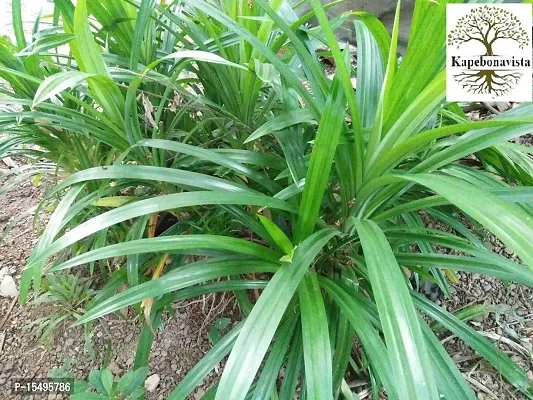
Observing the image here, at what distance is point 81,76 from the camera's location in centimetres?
56

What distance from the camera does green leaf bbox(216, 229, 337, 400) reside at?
1.60 ft

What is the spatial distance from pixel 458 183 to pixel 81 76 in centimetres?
50

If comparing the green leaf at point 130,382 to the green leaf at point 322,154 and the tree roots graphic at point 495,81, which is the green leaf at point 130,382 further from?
the tree roots graphic at point 495,81

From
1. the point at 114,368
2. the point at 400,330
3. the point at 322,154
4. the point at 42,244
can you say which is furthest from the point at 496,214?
the point at 114,368

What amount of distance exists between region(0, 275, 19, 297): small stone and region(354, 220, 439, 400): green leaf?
972 mm

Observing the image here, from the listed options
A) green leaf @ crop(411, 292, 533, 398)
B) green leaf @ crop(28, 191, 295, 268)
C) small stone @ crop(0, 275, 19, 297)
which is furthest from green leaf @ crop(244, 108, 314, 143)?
small stone @ crop(0, 275, 19, 297)

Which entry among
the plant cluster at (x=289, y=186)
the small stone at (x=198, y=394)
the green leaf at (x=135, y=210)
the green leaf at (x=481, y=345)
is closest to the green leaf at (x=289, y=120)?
the plant cluster at (x=289, y=186)

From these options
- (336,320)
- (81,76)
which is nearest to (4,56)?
(81,76)

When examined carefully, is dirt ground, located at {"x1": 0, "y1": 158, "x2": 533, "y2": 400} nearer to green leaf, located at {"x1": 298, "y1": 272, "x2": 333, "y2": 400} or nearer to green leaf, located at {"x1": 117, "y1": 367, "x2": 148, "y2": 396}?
green leaf, located at {"x1": 117, "y1": 367, "x2": 148, "y2": 396}

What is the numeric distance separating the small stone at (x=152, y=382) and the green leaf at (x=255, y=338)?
1.60 feet

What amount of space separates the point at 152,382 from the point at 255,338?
0.52 meters

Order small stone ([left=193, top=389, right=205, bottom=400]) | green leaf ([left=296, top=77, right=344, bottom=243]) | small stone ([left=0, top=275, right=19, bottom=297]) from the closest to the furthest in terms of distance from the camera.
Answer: green leaf ([left=296, top=77, right=344, bottom=243]) → small stone ([left=193, top=389, right=205, bottom=400]) → small stone ([left=0, top=275, right=19, bottom=297])

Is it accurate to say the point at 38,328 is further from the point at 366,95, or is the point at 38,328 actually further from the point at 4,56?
A: the point at 366,95

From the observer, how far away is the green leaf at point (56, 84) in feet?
1.70
